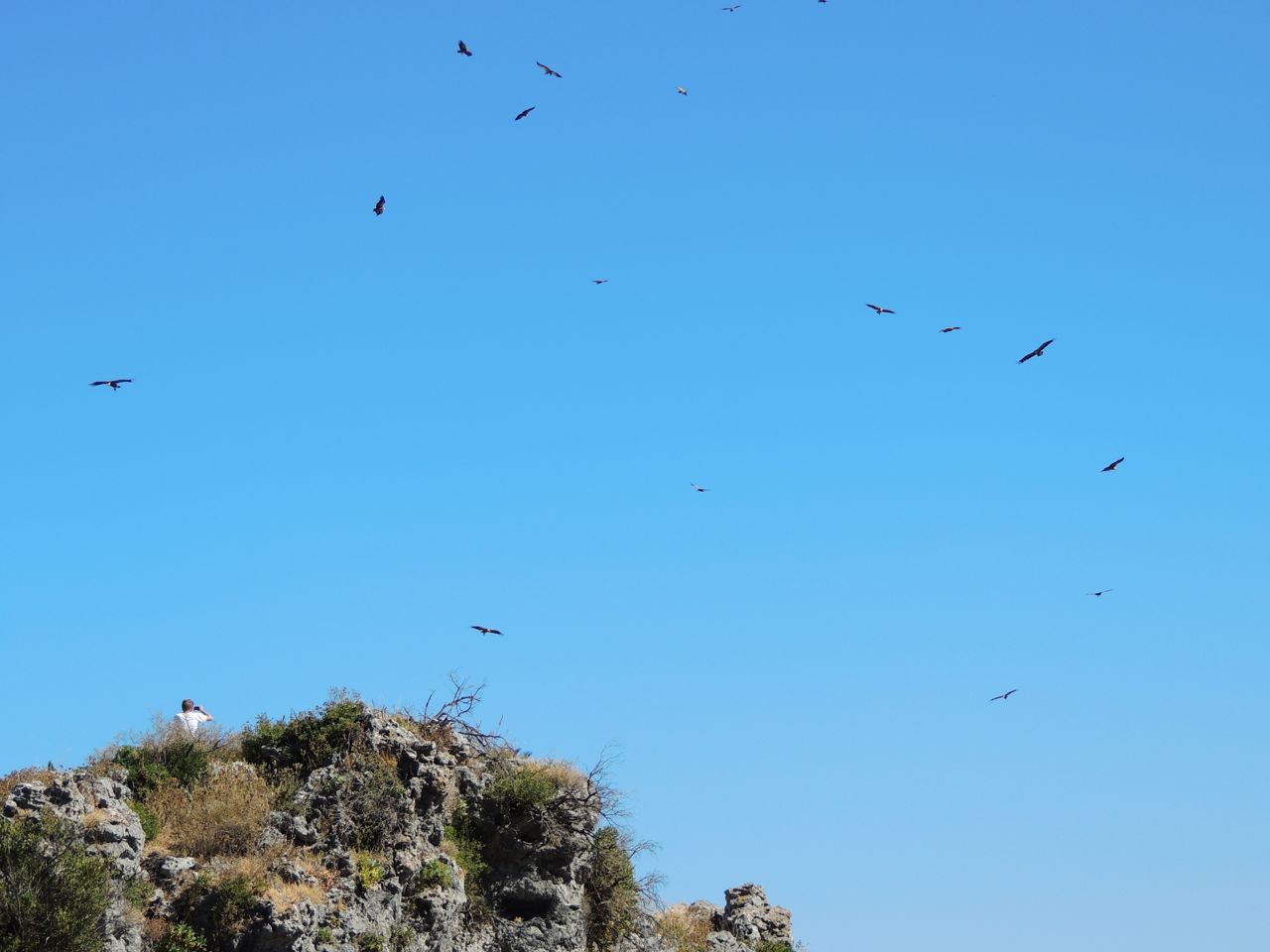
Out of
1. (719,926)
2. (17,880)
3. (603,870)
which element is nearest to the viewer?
(17,880)

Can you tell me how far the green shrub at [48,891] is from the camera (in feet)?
89.1

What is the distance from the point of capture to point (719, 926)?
1702 inches

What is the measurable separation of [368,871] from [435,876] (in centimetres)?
168

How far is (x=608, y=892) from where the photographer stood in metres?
37.2

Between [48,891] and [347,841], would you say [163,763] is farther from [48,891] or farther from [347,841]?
[48,891]

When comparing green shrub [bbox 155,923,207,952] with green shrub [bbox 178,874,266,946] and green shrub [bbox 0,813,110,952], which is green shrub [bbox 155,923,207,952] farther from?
green shrub [bbox 0,813,110,952]

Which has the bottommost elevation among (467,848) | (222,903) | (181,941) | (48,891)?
(467,848)

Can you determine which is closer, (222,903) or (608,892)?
(222,903)

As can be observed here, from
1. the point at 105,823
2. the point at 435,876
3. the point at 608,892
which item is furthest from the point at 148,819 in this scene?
the point at 608,892

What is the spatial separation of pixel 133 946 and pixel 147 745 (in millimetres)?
6454

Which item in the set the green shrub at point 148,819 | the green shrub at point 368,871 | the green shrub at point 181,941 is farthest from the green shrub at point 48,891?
the green shrub at point 368,871

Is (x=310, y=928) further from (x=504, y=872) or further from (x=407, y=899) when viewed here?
(x=504, y=872)

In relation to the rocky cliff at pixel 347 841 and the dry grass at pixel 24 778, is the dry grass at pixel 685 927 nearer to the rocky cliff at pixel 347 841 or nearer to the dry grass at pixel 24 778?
the rocky cliff at pixel 347 841

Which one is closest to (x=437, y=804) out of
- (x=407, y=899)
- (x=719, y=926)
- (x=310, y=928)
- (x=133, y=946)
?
(x=407, y=899)
